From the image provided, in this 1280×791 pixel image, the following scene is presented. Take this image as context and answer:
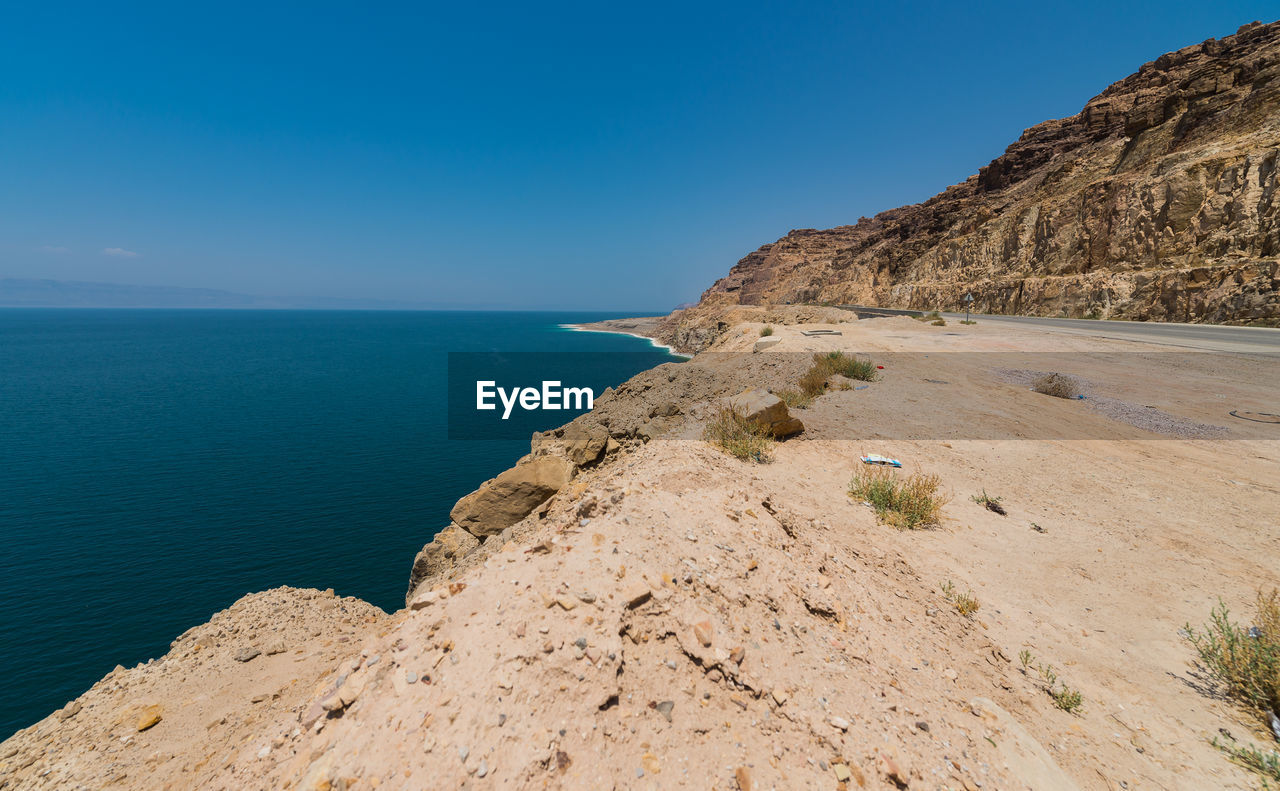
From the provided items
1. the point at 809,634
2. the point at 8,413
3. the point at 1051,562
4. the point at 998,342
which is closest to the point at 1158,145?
the point at 998,342

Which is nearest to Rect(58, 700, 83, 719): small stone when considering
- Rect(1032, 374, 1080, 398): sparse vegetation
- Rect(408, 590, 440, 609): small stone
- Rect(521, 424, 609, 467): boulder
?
Rect(408, 590, 440, 609): small stone

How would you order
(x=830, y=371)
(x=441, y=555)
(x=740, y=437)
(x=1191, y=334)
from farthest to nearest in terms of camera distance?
(x=1191, y=334) → (x=830, y=371) → (x=441, y=555) → (x=740, y=437)

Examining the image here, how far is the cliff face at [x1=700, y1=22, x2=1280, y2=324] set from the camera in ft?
80.5

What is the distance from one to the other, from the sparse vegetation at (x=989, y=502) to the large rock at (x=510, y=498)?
6.67 metres

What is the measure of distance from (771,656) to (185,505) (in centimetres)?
2191

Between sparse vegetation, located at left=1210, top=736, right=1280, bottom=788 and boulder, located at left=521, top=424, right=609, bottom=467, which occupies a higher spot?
boulder, located at left=521, top=424, right=609, bottom=467

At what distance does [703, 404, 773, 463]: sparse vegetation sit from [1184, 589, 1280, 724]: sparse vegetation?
4.54 m

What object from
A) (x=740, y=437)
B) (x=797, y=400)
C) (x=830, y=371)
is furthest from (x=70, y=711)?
(x=830, y=371)

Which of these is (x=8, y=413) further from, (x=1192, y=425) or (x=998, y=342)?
(x=998, y=342)

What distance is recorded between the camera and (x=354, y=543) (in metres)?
14.4

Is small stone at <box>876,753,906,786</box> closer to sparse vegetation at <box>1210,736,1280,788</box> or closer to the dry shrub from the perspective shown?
sparse vegetation at <box>1210,736,1280,788</box>

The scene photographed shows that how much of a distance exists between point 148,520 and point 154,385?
3620 centimetres

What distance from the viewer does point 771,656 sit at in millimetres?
3309

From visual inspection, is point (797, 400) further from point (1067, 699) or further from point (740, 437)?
point (1067, 699)
